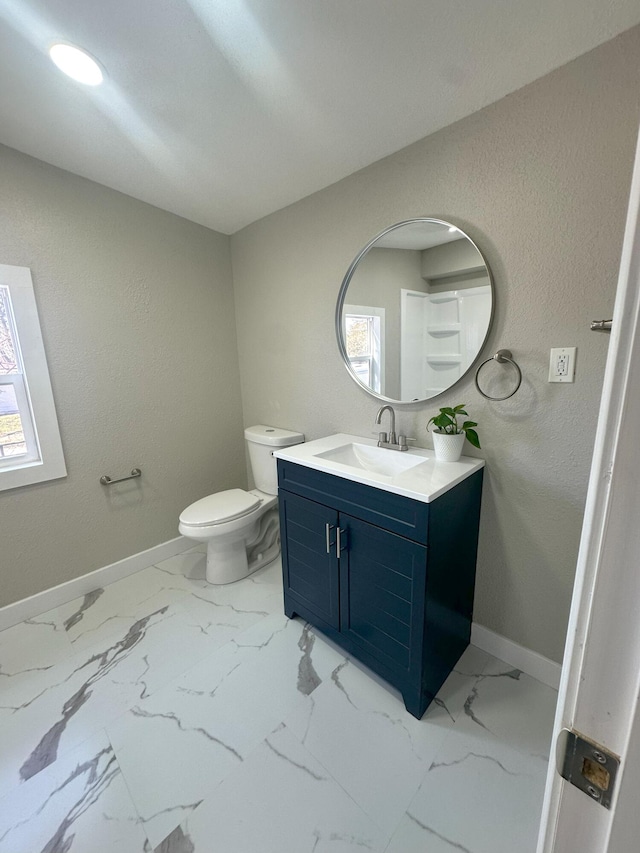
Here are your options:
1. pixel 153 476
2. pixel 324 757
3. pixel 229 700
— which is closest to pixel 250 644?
pixel 229 700

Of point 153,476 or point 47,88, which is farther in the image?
point 153,476

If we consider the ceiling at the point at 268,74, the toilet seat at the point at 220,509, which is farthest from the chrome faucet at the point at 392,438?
the ceiling at the point at 268,74

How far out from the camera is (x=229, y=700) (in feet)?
4.46

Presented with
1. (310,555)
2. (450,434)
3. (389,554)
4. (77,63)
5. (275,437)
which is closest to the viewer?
(77,63)

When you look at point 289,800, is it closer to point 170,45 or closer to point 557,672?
point 557,672

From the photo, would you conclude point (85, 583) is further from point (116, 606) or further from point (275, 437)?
point (275, 437)

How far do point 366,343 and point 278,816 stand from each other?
1.75 m

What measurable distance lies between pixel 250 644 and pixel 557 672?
4.14 ft

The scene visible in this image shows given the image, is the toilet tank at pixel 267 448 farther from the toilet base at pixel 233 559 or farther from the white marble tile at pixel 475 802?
the white marble tile at pixel 475 802

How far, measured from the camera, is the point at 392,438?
1681 mm

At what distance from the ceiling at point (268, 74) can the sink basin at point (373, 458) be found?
4.28 feet

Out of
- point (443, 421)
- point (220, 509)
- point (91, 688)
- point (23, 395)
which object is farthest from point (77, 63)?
point (91, 688)

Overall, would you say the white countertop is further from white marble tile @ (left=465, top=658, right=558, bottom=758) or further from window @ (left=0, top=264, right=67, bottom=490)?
window @ (left=0, top=264, right=67, bottom=490)

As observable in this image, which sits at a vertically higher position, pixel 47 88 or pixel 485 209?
pixel 47 88
